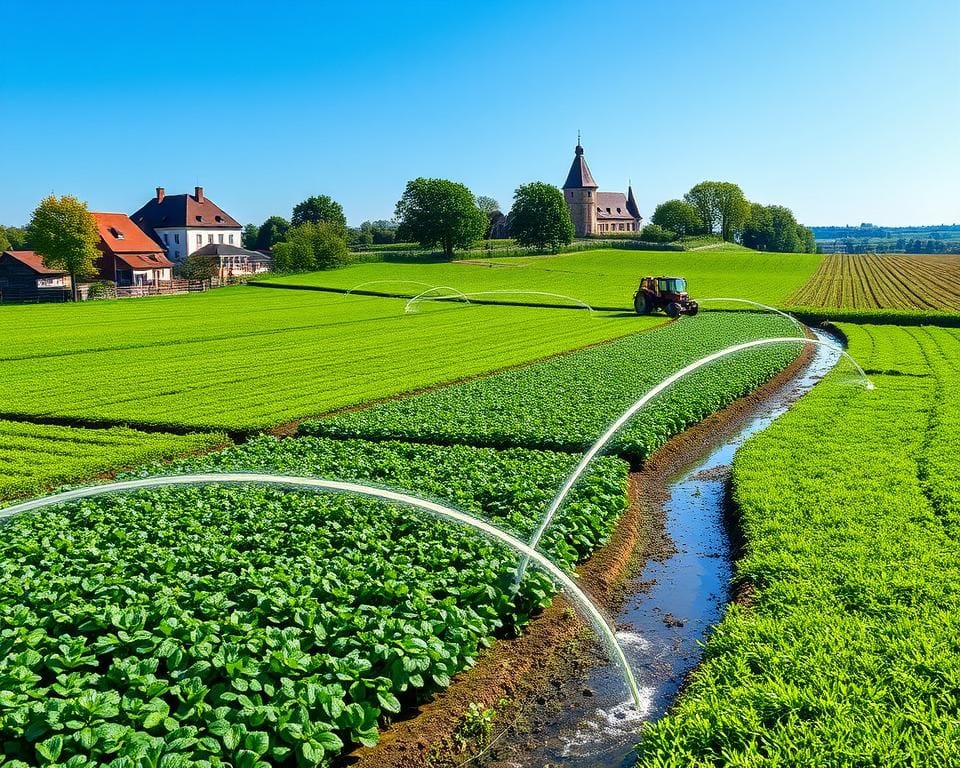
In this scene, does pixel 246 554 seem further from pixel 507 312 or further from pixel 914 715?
pixel 507 312

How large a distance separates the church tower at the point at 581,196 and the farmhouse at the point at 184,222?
72.9 m

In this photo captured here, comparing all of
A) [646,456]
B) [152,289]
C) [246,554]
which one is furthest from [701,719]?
[152,289]

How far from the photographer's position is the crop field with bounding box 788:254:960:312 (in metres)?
60.9

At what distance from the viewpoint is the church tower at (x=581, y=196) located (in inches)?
6575

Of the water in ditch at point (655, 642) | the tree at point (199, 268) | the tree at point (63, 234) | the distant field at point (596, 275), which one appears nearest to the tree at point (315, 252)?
the distant field at point (596, 275)

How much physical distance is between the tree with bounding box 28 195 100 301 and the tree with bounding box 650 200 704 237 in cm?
11682

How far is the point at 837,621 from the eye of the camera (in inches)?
378

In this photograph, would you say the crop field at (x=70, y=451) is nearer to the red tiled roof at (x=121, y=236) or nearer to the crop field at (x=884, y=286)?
the crop field at (x=884, y=286)

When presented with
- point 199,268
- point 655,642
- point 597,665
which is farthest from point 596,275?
point 597,665

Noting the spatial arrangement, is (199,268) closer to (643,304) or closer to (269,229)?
(643,304)

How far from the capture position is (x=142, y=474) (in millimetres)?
16406

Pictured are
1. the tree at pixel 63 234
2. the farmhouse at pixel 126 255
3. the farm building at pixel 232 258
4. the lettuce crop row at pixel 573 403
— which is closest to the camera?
the lettuce crop row at pixel 573 403

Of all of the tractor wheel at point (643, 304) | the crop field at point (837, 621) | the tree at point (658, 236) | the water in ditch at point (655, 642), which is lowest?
the water in ditch at point (655, 642)

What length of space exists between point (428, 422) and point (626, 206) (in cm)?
17697
